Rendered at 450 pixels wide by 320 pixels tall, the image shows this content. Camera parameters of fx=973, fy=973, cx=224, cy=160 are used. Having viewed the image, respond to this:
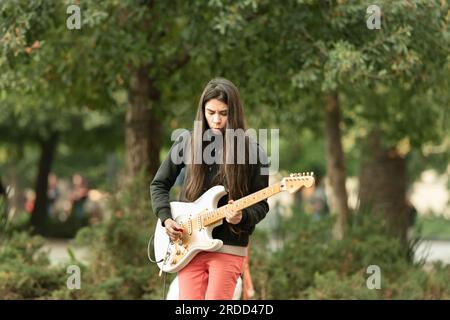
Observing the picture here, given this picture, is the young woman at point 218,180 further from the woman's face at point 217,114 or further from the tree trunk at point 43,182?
the tree trunk at point 43,182

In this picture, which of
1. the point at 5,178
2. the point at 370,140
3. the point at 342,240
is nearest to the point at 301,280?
the point at 342,240

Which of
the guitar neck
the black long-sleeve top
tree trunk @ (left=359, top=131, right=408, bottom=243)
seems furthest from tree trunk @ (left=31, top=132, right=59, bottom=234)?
the guitar neck

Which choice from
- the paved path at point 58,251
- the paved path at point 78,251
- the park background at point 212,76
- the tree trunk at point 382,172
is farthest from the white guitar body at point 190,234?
the tree trunk at point 382,172

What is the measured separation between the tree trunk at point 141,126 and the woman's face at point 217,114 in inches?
246

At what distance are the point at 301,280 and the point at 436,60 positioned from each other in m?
2.69

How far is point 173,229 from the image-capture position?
18.1 feet

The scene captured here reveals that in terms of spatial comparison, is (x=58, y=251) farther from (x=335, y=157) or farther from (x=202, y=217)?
(x=202, y=217)

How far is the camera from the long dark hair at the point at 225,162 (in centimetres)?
545

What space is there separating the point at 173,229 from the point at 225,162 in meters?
0.48

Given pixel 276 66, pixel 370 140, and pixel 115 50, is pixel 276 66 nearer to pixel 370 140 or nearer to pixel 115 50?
pixel 115 50

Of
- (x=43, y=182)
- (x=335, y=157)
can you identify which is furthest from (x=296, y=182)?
(x=43, y=182)

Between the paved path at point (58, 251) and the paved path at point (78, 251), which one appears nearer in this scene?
the paved path at point (78, 251)

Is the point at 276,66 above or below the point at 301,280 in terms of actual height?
above

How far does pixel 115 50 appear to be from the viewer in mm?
10711
